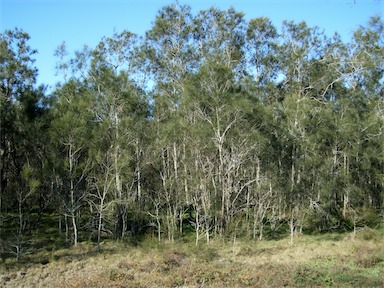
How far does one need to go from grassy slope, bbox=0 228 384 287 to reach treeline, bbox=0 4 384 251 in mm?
1775

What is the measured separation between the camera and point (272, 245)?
19938mm

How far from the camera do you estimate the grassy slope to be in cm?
1236

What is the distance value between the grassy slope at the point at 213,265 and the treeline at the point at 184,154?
1775 millimetres

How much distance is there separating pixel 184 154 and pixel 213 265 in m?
8.21

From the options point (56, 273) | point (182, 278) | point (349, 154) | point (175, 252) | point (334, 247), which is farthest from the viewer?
point (349, 154)

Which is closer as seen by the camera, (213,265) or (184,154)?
(213,265)

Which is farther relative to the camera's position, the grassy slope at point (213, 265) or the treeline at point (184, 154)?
the treeline at point (184, 154)

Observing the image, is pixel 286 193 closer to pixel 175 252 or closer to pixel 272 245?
pixel 272 245

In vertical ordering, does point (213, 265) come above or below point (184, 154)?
below

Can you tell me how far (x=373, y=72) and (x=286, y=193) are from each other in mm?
12287

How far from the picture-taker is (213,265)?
14797 mm

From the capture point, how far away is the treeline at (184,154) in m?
19.9

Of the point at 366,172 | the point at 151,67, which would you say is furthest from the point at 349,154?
the point at 151,67

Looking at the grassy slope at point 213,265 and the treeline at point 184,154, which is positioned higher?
the treeline at point 184,154
